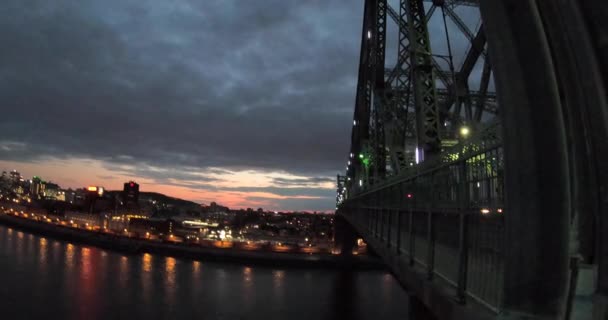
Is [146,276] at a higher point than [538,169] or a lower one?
lower

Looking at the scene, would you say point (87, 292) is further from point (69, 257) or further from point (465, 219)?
point (465, 219)

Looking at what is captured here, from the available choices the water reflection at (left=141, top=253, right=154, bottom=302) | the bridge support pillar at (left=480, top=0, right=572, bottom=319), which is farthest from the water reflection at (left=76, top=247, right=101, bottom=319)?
the bridge support pillar at (left=480, top=0, right=572, bottom=319)

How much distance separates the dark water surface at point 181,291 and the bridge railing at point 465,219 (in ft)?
84.9

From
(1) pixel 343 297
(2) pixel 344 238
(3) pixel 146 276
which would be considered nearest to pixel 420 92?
(1) pixel 343 297

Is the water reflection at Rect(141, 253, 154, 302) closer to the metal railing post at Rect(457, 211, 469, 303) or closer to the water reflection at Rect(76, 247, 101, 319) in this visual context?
the water reflection at Rect(76, 247, 101, 319)

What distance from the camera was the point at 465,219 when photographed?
6301 millimetres

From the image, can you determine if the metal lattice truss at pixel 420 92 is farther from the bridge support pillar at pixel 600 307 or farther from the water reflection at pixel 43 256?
the water reflection at pixel 43 256

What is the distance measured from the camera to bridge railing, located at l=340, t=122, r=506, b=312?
5.43 metres

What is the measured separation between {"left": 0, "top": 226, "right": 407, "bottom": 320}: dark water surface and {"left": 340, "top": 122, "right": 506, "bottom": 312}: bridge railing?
25.9 meters

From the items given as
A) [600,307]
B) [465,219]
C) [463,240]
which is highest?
[465,219]

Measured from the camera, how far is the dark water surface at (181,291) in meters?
32.9

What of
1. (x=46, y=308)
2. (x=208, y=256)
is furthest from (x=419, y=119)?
(x=208, y=256)

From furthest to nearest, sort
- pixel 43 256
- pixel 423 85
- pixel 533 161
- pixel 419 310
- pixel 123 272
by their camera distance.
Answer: pixel 43 256, pixel 123 272, pixel 423 85, pixel 419 310, pixel 533 161

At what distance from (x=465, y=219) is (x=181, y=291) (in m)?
38.3
